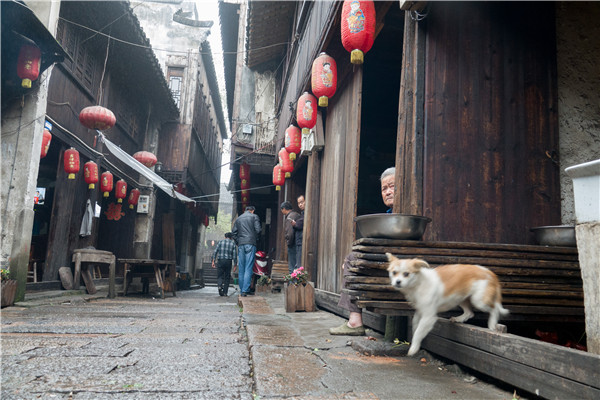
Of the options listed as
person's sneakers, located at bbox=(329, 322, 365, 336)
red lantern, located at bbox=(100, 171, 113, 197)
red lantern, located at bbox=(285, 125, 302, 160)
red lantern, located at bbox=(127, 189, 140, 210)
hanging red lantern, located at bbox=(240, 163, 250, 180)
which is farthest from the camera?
hanging red lantern, located at bbox=(240, 163, 250, 180)

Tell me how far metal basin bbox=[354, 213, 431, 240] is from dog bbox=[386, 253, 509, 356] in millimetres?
357

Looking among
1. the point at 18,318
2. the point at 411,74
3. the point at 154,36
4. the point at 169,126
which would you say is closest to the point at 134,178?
the point at 169,126

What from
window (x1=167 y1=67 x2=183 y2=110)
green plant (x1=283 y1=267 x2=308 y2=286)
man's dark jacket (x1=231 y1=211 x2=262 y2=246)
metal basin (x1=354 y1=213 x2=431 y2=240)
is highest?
window (x1=167 y1=67 x2=183 y2=110)

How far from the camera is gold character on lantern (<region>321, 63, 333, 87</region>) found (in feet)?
20.6

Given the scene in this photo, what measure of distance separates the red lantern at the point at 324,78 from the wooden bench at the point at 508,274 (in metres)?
3.62

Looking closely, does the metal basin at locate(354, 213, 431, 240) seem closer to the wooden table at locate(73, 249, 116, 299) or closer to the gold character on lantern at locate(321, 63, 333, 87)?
the gold character on lantern at locate(321, 63, 333, 87)

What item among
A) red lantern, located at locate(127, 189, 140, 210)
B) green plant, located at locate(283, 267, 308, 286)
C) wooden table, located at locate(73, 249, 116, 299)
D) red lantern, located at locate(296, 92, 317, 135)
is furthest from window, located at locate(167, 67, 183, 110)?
green plant, located at locate(283, 267, 308, 286)

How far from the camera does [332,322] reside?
4.91 metres

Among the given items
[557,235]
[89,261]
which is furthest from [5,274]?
[557,235]

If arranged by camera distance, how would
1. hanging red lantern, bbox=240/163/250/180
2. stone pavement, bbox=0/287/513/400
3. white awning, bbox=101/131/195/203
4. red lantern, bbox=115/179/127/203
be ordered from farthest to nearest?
hanging red lantern, bbox=240/163/250/180, red lantern, bbox=115/179/127/203, white awning, bbox=101/131/195/203, stone pavement, bbox=0/287/513/400

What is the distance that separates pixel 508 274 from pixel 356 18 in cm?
320

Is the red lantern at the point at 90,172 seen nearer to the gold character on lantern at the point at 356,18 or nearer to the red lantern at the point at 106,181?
the red lantern at the point at 106,181

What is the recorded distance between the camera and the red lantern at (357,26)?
4.77 metres

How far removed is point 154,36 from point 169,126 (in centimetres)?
522
